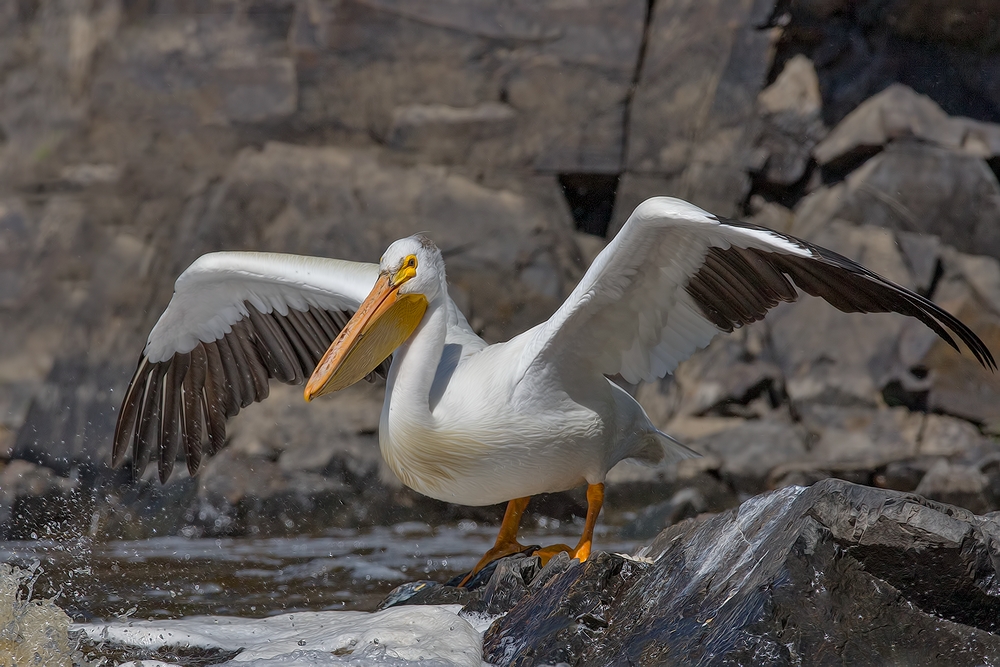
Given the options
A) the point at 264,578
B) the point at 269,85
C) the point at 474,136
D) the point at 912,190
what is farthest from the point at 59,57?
the point at 912,190

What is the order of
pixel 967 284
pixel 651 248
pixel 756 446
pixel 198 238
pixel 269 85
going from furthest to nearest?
1. pixel 269 85
2. pixel 198 238
3. pixel 967 284
4. pixel 756 446
5. pixel 651 248

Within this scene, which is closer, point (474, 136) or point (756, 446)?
point (756, 446)

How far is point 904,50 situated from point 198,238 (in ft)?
18.5

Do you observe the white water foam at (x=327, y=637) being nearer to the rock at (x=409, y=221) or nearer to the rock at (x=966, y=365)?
the rock at (x=409, y=221)

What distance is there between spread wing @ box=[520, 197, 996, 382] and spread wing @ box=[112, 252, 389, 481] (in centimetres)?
109

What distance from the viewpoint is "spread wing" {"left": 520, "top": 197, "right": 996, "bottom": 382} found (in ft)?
9.08

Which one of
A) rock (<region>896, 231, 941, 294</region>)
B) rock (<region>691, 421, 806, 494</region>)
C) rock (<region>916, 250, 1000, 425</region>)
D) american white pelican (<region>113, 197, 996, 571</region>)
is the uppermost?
american white pelican (<region>113, 197, 996, 571</region>)

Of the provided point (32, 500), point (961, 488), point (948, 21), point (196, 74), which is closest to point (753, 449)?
point (961, 488)

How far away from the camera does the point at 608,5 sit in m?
8.19

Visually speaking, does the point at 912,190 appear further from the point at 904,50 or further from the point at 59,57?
the point at 59,57

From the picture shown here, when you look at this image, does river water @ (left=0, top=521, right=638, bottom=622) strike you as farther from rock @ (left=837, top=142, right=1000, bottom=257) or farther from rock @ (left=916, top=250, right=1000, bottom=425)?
rock @ (left=837, top=142, right=1000, bottom=257)

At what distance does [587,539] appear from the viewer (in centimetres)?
322

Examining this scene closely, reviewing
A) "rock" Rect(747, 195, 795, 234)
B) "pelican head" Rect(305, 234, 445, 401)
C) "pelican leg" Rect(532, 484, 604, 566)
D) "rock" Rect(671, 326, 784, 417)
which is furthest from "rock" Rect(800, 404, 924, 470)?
"pelican head" Rect(305, 234, 445, 401)

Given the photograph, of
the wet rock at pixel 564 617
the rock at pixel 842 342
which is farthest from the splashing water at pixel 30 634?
the rock at pixel 842 342
